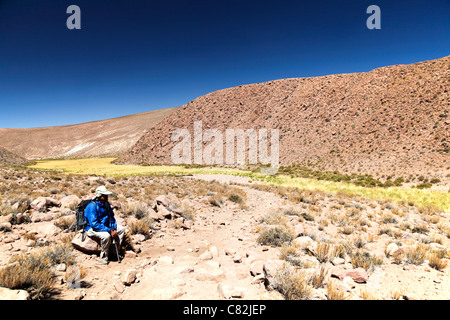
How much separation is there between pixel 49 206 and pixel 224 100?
6586 cm

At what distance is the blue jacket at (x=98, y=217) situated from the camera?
5.34 meters

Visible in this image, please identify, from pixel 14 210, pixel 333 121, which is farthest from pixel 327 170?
pixel 14 210

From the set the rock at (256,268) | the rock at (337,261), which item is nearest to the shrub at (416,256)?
the rock at (337,261)

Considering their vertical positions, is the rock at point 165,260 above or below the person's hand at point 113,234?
below

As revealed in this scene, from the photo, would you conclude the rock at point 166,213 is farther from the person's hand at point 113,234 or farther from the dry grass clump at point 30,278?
the dry grass clump at point 30,278

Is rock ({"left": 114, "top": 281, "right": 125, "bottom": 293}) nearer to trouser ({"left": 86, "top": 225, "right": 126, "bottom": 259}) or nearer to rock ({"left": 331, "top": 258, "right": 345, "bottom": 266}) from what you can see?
trouser ({"left": 86, "top": 225, "right": 126, "bottom": 259})

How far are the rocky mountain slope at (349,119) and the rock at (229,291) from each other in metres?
30.7

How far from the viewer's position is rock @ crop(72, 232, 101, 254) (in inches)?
211

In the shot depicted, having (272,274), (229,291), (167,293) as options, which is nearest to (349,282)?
(272,274)

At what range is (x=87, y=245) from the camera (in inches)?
212

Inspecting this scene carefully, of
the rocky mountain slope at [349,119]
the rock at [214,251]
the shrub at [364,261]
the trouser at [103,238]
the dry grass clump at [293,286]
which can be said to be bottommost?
the rock at [214,251]

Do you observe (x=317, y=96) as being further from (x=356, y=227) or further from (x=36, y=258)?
(x=36, y=258)

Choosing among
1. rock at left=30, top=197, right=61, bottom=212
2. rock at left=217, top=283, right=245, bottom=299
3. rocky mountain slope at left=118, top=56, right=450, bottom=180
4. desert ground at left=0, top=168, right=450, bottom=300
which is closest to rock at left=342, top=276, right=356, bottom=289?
A: desert ground at left=0, top=168, right=450, bottom=300

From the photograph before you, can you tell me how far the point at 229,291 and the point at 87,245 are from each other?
12.8 ft
